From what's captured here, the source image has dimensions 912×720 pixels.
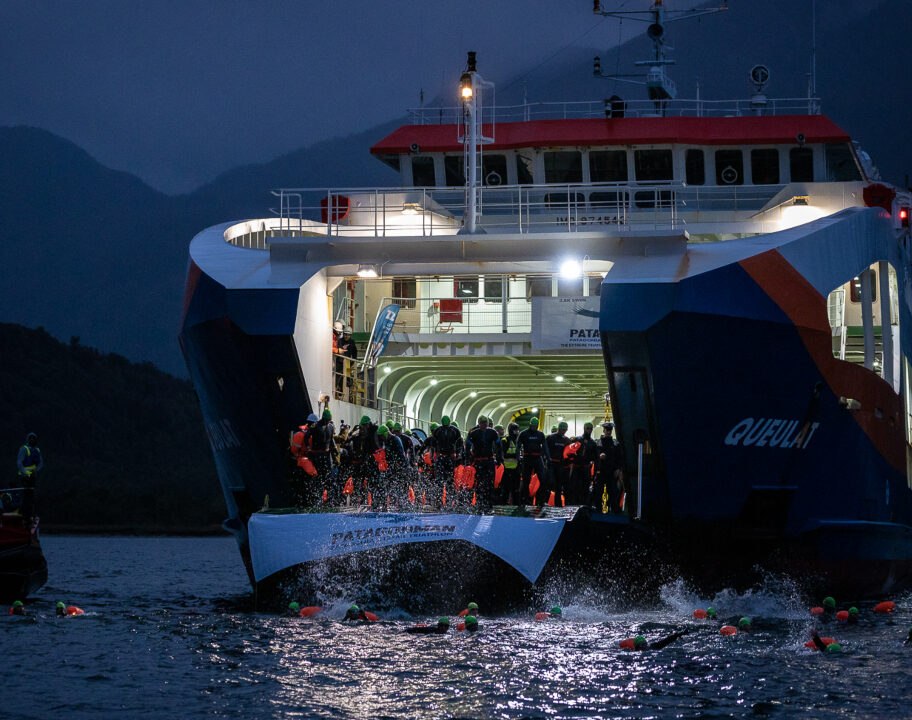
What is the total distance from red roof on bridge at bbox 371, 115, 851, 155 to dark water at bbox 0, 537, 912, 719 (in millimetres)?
8730

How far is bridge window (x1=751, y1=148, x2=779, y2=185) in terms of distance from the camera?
21.9m

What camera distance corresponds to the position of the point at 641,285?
1370cm

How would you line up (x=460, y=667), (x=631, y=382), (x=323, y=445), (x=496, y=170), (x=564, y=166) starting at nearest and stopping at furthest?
(x=460, y=667) → (x=631, y=382) → (x=323, y=445) → (x=564, y=166) → (x=496, y=170)

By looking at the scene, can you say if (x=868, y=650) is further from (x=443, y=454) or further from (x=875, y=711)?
(x=443, y=454)

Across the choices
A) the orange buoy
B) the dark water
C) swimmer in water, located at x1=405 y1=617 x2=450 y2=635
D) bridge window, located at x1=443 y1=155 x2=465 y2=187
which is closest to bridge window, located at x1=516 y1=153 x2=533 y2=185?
bridge window, located at x1=443 y1=155 x2=465 y2=187

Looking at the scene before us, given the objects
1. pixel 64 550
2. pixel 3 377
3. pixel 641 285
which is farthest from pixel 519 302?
pixel 3 377

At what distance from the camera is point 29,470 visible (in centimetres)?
1698

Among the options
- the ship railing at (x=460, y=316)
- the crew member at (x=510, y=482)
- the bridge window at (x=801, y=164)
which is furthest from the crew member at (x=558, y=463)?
the bridge window at (x=801, y=164)

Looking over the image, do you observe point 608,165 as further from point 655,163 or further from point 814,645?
point 814,645

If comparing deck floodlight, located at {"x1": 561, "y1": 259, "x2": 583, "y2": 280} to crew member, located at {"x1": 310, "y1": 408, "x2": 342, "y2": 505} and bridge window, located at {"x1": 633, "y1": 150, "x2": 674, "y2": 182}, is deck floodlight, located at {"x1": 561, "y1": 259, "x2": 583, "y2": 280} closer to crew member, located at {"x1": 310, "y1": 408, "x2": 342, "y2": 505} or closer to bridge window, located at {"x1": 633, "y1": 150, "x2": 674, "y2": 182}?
crew member, located at {"x1": 310, "y1": 408, "x2": 342, "y2": 505}

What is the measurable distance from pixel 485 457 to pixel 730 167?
28.8ft

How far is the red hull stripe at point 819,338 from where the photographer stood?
13.8 metres

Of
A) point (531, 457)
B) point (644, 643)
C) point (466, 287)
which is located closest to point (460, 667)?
point (644, 643)

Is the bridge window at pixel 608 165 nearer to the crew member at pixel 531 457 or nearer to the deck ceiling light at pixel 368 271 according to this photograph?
the deck ceiling light at pixel 368 271
